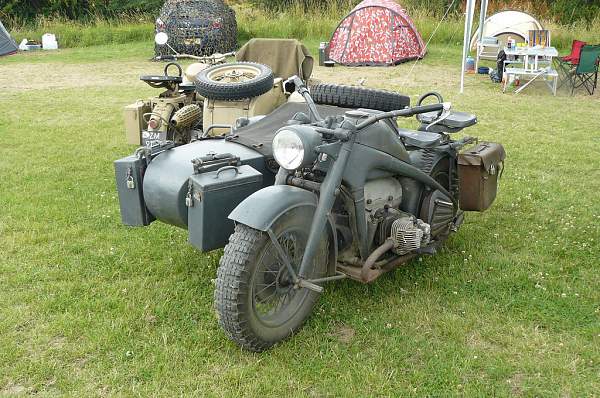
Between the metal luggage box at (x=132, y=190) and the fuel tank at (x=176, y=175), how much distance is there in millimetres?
58

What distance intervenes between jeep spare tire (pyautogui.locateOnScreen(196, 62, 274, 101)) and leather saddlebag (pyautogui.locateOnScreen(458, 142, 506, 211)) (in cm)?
167

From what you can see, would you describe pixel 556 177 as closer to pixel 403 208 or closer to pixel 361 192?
pixel 403 208

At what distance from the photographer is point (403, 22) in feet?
47.2

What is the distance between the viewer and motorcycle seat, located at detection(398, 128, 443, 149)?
394 centimetres

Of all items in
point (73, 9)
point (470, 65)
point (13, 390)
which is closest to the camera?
point (13, 390)

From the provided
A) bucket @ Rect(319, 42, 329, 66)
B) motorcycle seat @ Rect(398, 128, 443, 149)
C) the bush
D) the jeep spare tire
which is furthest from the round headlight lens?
the bush

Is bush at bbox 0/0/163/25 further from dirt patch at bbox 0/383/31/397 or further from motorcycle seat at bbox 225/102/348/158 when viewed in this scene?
dirt patch at bbox 0/383/31/397

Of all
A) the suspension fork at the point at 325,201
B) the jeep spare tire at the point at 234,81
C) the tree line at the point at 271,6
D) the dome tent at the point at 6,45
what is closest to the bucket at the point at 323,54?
the tree line at the point at 271,6

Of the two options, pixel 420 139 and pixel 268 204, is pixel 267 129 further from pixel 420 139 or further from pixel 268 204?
pixel 268 204

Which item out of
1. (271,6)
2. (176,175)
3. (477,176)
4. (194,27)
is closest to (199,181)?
(176,175)

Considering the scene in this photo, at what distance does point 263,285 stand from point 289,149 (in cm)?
65

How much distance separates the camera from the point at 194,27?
50.1 feet

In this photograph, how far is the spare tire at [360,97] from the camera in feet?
11.8

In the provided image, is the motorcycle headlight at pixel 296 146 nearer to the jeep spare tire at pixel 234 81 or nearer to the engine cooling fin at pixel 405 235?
the engine cooling fin at pixel 405 235
